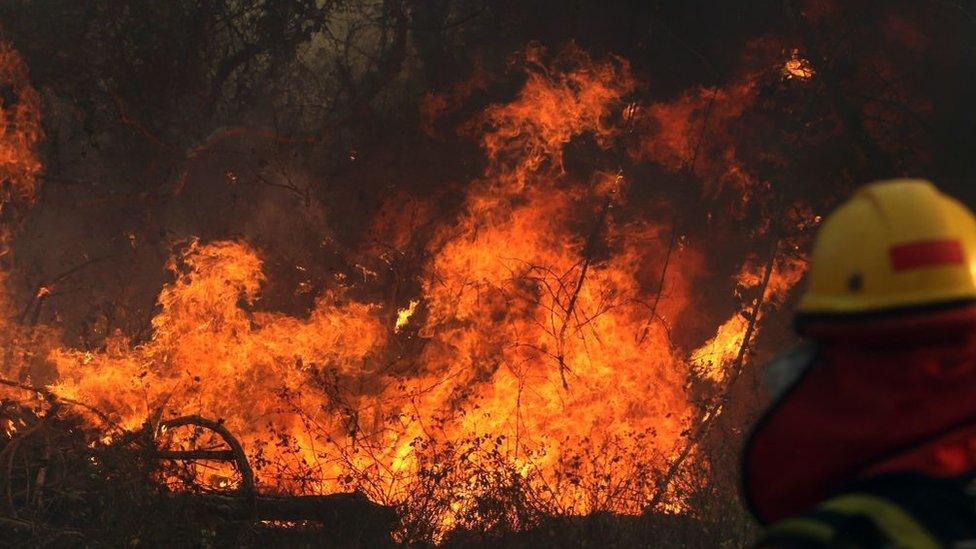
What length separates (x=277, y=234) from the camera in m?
13.3

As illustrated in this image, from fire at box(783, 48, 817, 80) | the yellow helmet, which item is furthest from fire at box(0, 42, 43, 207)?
the yellow helmet

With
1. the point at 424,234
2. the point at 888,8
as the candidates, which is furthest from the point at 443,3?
the point at 888,8

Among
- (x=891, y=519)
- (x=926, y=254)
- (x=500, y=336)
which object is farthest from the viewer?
(x=500, y=336)

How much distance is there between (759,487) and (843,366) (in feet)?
0.84

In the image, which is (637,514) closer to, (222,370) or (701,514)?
(701,514)

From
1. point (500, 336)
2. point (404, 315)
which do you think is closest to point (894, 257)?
point (500, 336)

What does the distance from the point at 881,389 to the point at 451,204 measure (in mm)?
10881

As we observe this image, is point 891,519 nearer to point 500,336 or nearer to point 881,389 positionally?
point 881,389

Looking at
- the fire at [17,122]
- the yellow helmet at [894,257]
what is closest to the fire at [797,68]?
the fire at [17,122]

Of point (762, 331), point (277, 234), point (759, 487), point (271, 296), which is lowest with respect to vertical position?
point (759, 487)

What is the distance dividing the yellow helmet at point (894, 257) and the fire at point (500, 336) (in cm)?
732

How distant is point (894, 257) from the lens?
4.79 feet

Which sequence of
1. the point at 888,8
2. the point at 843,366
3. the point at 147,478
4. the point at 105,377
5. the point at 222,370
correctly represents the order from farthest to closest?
1. the point at 888,8
2. the point at 222,370
3. the point at 105,377
4. the point at 147,478
5. the point at 843,366

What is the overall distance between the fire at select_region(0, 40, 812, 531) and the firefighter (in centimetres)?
727
